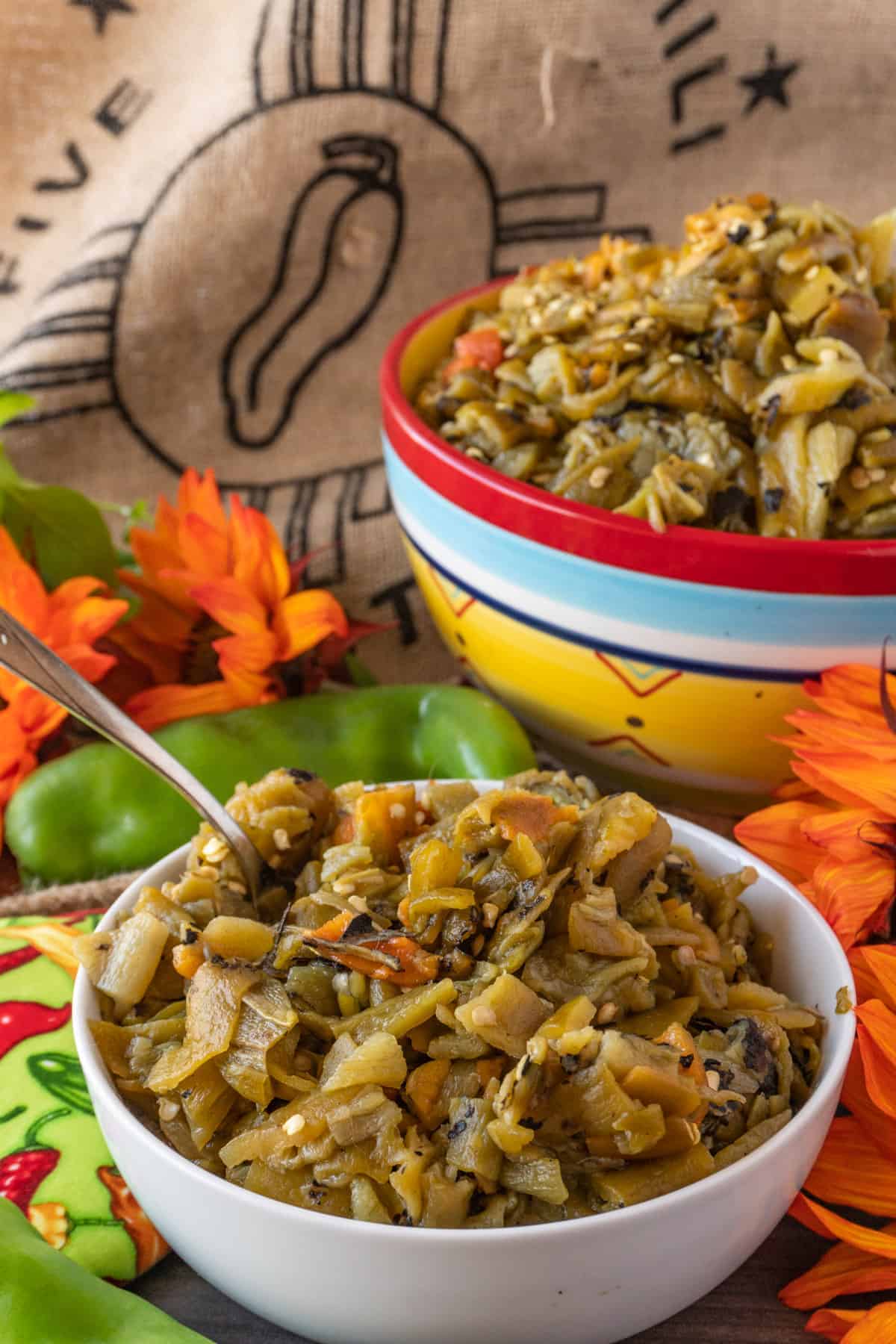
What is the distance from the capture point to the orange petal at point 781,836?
5.32 feet

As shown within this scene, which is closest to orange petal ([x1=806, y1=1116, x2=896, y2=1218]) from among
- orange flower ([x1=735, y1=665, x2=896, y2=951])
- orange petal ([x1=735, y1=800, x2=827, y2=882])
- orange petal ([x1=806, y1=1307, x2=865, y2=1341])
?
orange petal ([x1=806, y1=1307, x2=865, y2=1341])

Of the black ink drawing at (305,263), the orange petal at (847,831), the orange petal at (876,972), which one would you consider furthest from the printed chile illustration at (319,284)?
the orange petal at (876,972)

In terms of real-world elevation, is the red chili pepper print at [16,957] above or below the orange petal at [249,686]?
below

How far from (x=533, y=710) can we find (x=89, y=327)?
4.44 feet

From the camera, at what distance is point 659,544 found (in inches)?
65.5

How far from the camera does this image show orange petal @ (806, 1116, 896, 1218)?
50.8 inches

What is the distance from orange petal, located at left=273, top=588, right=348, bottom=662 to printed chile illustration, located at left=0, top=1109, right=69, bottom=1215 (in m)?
0.86

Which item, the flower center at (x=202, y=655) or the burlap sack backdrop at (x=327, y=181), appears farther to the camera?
the burlap sack backdrop at (x=327, y=181)

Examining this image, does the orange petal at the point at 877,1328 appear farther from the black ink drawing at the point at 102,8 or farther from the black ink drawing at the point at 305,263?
the black ink drawing at the point at 102,8

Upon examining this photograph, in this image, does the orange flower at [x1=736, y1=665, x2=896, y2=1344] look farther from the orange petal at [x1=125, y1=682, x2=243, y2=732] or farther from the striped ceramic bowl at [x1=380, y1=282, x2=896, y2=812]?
the orange petal at [x1=125, y1=682, x2=243, y2=732]

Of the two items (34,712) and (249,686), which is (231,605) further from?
(34,712)

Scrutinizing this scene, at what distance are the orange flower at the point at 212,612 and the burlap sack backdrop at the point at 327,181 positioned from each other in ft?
1.93

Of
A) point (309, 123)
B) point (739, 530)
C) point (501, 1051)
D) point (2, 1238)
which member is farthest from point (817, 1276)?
point (309, 123)

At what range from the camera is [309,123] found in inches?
106
